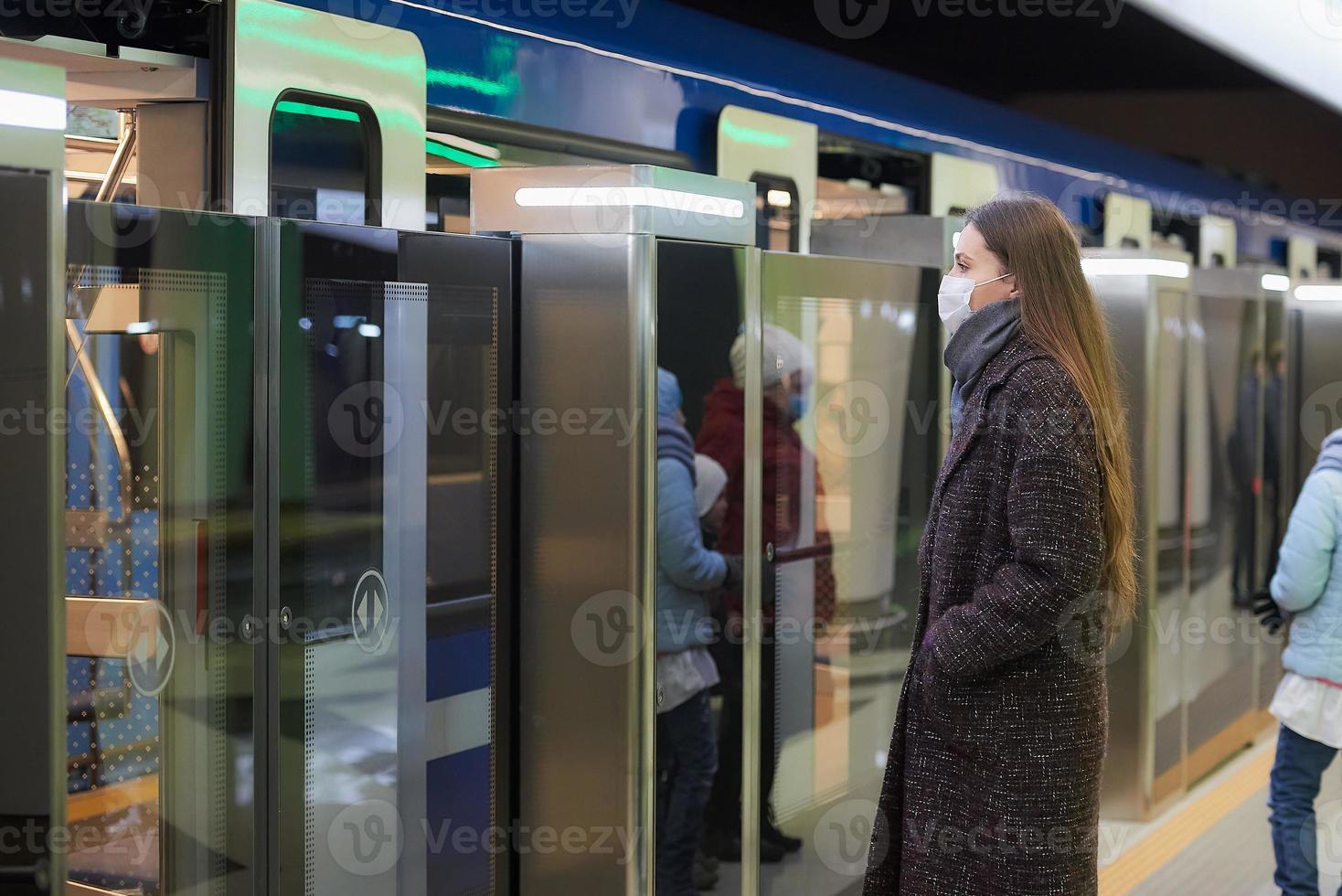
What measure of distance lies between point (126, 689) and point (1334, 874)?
12.8 ft

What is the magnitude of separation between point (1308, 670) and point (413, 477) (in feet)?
8.48

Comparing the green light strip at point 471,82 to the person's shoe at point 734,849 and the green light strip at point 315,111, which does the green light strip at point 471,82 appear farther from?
the person's shoe at point 734,849

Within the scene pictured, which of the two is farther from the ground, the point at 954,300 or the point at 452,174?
the point at 452,174

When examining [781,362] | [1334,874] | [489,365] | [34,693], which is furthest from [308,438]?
[1334,874]

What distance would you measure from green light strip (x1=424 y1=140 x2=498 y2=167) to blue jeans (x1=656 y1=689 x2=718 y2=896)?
1542 millimetres

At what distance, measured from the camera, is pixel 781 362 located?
11.5 feet

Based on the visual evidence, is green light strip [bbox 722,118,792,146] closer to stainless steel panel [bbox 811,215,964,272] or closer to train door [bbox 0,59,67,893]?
stainless steel panel [bbox 811,215,964,272]

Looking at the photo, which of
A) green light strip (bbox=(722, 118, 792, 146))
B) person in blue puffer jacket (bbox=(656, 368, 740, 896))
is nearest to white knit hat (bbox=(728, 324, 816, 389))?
person in blue puffer jacket (bbox=(656, 368, 740, 896))

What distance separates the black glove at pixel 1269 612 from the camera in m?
4.29

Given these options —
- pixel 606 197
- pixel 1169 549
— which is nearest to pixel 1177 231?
pixel 1169 549

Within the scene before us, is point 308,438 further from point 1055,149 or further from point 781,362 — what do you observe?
point 1055,149

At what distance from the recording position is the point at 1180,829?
506cm

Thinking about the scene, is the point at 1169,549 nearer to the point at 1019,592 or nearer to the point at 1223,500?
the point at 1223,500

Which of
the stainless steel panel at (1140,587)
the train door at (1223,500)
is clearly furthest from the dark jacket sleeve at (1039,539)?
the train door at (1223,500)
